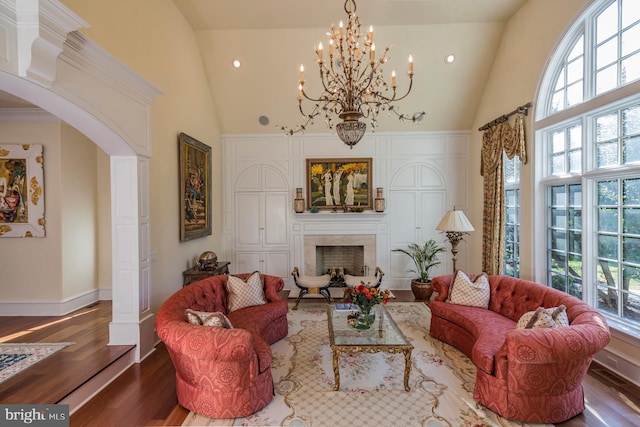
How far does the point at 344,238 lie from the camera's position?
23.1ft

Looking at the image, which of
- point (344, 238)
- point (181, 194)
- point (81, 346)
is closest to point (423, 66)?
point (344, 238)

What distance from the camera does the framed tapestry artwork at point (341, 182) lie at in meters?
6.96

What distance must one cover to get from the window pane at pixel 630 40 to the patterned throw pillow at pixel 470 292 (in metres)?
3.06

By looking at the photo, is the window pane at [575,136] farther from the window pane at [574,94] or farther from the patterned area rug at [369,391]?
the patterned area rug at [369,391]

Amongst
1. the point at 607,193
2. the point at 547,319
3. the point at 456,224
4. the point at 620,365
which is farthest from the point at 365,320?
the point at 607,193

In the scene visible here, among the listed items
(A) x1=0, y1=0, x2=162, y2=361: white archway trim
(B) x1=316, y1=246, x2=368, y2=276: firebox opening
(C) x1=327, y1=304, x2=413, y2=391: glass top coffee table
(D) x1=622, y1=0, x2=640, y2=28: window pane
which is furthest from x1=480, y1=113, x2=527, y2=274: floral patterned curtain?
(A) x1=0, y1=0, x2=162, y2=361: white archway trim

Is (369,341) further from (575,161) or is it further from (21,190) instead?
(21,190)

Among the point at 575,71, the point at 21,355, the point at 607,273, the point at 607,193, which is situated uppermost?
the point at 575,71

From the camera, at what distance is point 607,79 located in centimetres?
370

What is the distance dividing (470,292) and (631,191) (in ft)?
6.85

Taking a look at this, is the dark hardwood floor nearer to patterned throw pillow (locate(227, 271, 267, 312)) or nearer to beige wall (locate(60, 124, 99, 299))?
patterned throw pillow (locate(227, 271, 267, 312))

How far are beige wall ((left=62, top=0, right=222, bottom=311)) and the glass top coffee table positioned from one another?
259 centimetres

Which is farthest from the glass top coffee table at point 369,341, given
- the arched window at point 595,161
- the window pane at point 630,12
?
the window pane at point 630,12

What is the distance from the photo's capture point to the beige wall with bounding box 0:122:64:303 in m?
5.06
